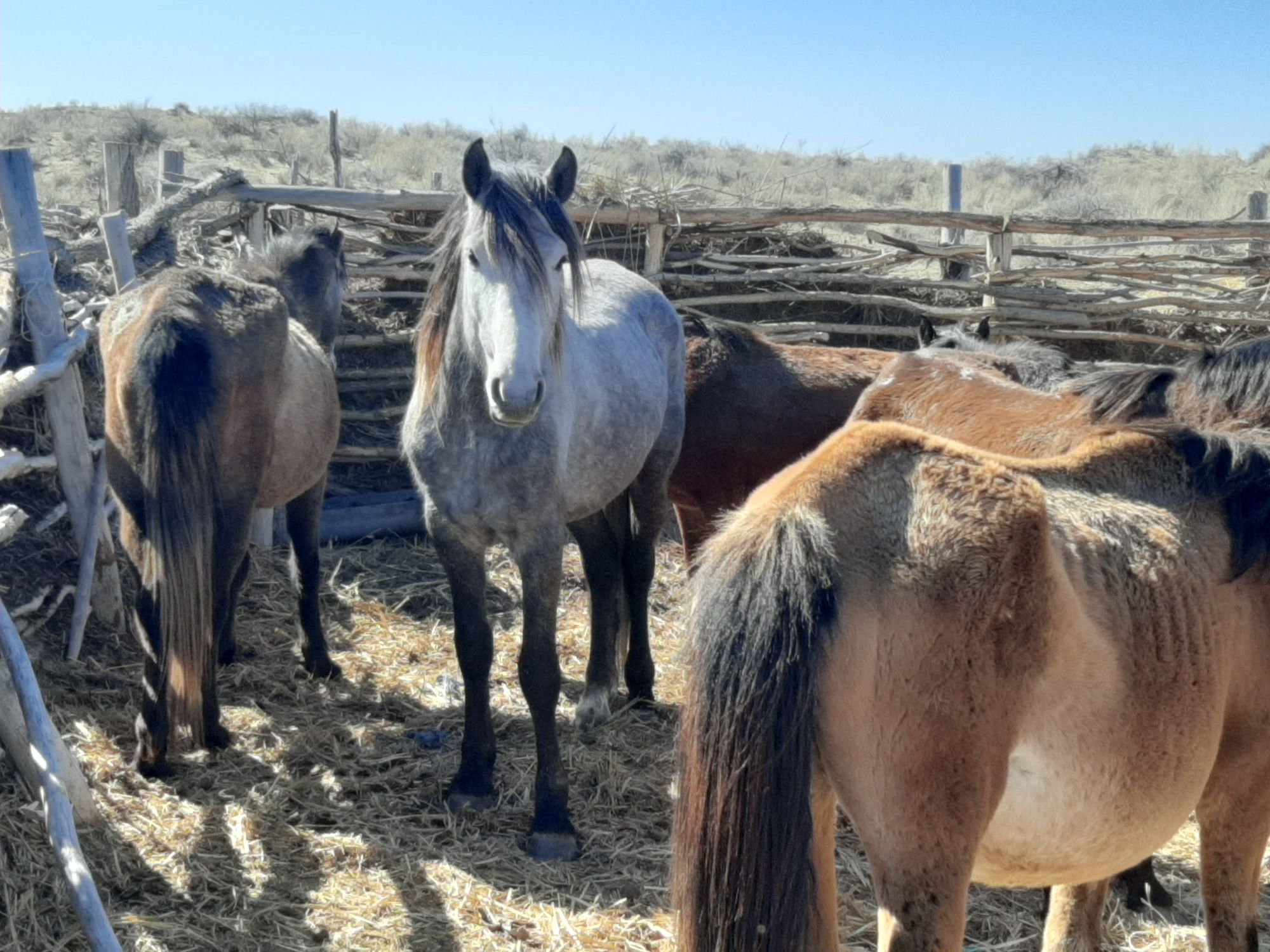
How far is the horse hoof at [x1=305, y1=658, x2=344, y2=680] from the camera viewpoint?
17.4 feet

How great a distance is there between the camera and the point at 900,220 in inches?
339

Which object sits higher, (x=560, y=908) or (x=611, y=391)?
(x=611, y=391)

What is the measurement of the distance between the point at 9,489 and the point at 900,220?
6.49 meters

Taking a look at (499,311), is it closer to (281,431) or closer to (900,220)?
(281,431)

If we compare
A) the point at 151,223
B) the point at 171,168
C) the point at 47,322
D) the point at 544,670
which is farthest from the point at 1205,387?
the point at 171,168

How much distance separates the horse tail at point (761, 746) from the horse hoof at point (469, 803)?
224 centimetres

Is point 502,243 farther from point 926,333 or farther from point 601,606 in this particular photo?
point 926,333

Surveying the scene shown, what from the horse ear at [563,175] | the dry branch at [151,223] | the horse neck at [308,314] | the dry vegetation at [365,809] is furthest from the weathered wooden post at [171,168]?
the horse ear at [563,175]

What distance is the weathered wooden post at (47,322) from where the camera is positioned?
4945 mm

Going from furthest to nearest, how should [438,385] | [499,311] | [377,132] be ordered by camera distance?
[377,132] → [438,385] → [499,311]

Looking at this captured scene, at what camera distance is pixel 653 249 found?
827cm

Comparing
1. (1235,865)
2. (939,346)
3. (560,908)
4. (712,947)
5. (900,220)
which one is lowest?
(560,908)

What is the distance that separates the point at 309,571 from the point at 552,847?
222 cm

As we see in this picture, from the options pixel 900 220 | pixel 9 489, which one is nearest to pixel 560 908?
pixel 9 489
